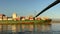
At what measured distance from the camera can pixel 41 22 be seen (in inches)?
1460

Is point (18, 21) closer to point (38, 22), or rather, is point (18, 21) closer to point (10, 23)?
point (10, 23)

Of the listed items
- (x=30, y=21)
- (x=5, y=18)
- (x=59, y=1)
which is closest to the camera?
(x=59, y=1)

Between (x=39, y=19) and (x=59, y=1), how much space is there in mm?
34442

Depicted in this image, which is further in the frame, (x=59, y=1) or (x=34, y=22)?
(x=34, y=22)

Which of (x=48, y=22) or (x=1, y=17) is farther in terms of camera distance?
(x=1, y=17)

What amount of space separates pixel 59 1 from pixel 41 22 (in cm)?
3339

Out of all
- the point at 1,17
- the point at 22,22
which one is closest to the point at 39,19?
the point at 22,22

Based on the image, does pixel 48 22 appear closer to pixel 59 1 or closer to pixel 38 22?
pixel 38 22

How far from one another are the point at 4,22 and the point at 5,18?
303 cm

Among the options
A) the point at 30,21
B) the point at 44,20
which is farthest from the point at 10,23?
the point at 44,20

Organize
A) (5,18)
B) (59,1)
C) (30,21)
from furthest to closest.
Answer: (5,18) < (30,21) < (59,1)

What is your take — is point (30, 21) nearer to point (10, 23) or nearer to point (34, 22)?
point (34, 22)

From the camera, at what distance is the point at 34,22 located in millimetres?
36906

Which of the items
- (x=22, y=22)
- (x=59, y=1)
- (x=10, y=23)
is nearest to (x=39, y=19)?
(x=22, y=22)
